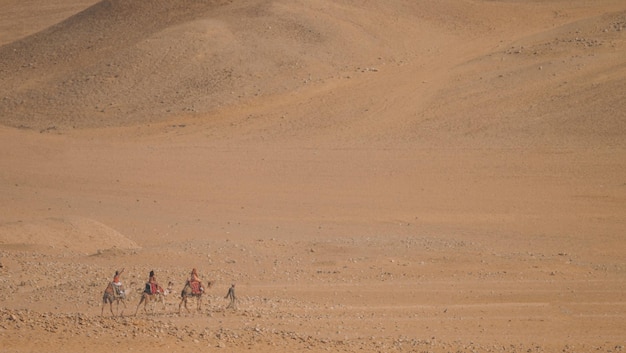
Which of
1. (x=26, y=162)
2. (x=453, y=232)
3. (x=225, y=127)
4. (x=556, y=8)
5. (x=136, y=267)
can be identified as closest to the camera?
(x=136, y=267)

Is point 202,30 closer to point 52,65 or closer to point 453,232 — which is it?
point 52,65

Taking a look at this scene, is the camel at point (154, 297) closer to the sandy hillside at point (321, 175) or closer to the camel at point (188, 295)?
the sandy hillside at point (321, 175)

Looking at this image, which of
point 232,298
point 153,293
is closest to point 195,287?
point 153,293

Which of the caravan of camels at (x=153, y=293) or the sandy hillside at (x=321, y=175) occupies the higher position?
the sandy hillside at (x=321, y=175)

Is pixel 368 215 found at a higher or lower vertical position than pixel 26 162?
lower

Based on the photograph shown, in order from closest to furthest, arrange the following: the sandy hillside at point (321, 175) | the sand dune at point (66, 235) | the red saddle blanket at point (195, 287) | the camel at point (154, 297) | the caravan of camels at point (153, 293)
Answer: the caravan of camels at point (153, 293)
the camel at point (154, 297)
the red saddle blanket at point (195, 287)
the sandy hillside at point (321, 175)
the sand dune at point (66, 235)

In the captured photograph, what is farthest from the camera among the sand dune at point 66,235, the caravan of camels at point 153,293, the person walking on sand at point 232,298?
the sand dune at point 66,235

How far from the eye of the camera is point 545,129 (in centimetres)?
3766

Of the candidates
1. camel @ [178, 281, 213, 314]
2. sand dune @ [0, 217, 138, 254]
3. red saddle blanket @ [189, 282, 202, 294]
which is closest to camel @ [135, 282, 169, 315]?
camel @ [178, 281, 213, 314]

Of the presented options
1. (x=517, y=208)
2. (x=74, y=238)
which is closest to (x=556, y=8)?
(x=517, y=208)

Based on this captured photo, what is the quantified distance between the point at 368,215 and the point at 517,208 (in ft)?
12.4

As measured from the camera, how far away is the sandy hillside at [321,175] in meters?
17.7

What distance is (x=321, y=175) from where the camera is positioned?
34.1m

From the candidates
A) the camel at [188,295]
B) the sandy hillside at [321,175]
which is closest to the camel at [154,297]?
the sandy hillside at [321,175]
